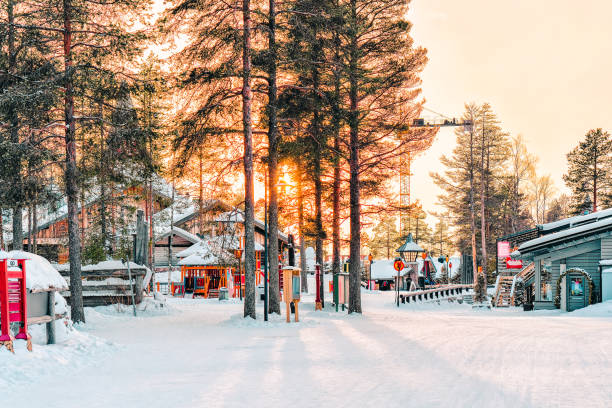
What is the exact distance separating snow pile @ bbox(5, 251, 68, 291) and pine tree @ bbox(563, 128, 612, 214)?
50726mm

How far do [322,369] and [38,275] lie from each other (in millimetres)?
6270

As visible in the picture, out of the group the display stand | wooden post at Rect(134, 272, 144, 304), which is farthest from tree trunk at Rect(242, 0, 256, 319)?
the display stand

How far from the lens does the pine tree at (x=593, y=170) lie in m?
54.6

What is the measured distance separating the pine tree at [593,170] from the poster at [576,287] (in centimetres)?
2944

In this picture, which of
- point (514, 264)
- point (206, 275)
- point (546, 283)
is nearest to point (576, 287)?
point (546, 283)

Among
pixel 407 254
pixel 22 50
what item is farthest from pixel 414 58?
pixel 407 254

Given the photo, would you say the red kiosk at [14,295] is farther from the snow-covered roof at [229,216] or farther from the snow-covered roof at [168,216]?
the snow-covered roof at [168,216]

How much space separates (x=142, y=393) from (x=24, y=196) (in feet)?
37.0

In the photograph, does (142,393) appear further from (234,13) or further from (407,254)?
(407,254)

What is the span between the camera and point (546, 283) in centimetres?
3169

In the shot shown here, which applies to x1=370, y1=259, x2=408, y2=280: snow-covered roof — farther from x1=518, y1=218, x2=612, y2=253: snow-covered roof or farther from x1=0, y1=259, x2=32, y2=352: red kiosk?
x1=0, y1=259, x2=32, y2=352: red kiosk

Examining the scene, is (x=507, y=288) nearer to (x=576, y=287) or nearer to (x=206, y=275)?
(x=576, y=287)

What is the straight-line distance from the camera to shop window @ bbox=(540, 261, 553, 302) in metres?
31.3

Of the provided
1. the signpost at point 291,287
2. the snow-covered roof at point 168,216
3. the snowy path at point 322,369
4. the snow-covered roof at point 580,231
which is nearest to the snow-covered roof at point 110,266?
the snowy path at point 322,369
